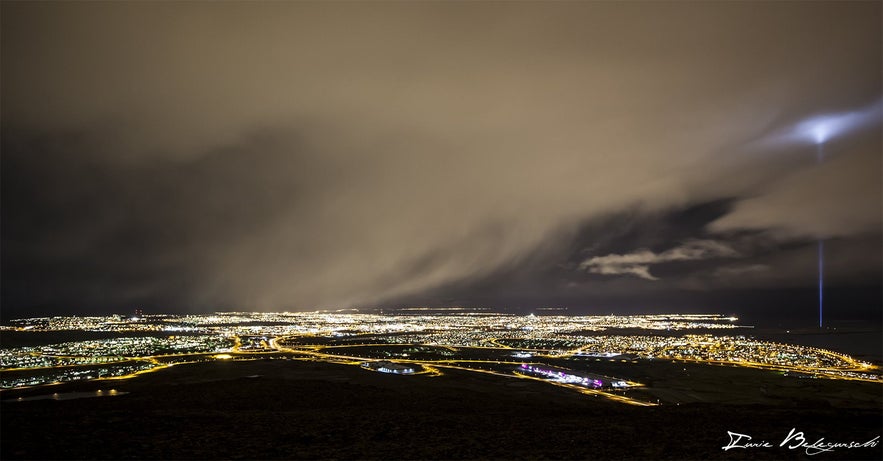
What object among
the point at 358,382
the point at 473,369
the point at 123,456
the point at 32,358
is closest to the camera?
the point at 123,456

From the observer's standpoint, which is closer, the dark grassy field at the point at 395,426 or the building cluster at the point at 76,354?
the dark grassy field at the point at 395,426

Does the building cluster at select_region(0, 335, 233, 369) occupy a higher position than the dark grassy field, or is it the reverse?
the dark grassy field

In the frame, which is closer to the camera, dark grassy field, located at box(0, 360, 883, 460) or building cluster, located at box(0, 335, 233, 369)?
dark grassy field, located at box(0, 360, 883, 460)

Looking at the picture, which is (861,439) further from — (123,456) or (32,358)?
(32,358)

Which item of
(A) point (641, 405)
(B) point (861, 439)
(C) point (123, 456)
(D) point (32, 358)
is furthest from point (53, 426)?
(D) point (32, 358)

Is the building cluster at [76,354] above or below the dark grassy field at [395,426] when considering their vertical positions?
below

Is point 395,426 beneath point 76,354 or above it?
above

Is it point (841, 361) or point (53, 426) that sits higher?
point (53, 426)

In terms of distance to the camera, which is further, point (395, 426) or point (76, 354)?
point (76, 354)
